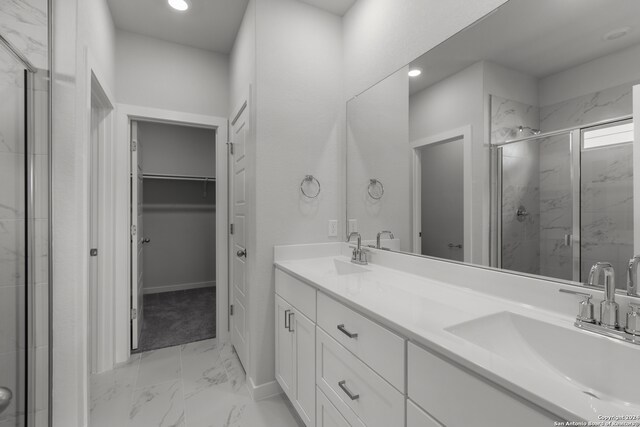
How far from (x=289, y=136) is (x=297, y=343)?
126 centimetres

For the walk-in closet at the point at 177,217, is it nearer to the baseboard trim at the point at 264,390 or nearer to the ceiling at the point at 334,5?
the baseboard trim at the point at 264,390

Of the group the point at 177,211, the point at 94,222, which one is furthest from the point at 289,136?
the point at 177,211

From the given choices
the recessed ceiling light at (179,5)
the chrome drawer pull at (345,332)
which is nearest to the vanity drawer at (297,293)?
the chrome drawer pull at (345,332)

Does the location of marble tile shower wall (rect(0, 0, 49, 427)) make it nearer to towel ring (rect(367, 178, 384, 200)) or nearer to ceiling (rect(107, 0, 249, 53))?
ceiling (rect(107, 0, 249, 53))

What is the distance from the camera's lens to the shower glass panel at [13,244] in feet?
3.81

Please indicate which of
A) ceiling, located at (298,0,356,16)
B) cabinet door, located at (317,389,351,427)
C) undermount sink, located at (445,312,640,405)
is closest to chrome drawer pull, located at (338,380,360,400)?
cabinet door, located at (317,389,351,427)

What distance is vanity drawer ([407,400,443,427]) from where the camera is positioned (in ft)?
2.49

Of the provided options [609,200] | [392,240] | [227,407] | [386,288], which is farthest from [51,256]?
[609,200]

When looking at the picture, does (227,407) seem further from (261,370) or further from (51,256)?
(51,256)

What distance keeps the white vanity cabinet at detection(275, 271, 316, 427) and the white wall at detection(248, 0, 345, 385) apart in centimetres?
15

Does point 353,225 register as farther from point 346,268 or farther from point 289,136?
point 289,136

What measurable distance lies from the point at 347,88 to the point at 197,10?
1226 mm

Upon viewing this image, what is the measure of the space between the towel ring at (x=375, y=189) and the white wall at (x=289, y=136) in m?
0.30

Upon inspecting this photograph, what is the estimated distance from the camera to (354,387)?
108 centimetres
